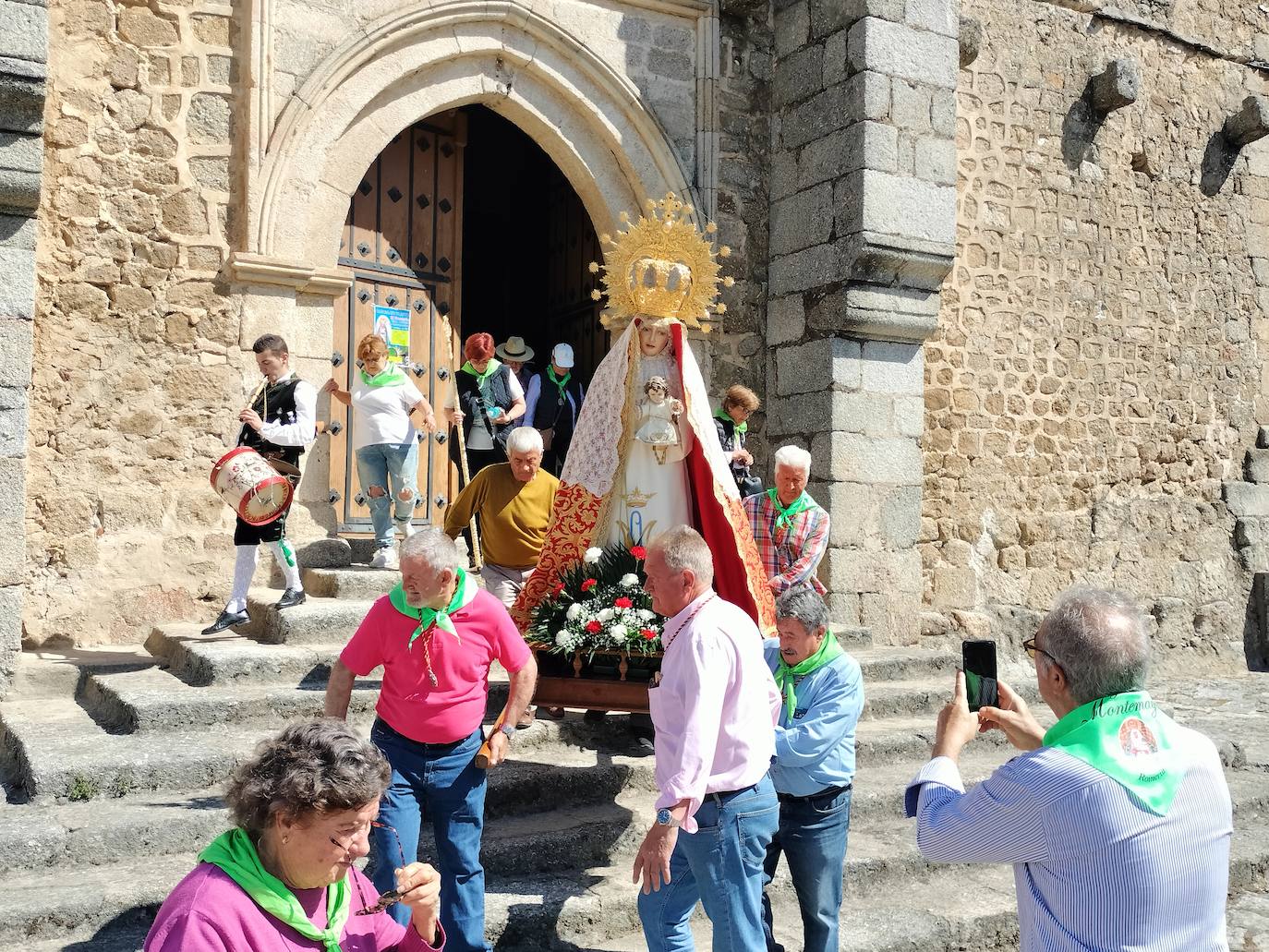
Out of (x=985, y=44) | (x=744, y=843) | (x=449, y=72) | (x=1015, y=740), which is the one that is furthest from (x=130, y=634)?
(x=985, y=44)

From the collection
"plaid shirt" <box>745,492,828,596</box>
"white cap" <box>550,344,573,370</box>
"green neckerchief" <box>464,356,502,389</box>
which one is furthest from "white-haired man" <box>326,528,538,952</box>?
"white cap" <box>550,344,573,370</box>

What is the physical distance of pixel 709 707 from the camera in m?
3.09

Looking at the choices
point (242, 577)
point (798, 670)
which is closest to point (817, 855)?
point (798, 670)

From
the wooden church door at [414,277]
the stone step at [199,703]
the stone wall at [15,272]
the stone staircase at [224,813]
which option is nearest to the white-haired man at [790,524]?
the stone staircase at [224,813]

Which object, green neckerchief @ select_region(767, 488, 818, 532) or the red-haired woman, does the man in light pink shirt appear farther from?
the red-haired woman

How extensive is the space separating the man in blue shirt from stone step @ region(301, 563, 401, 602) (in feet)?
9.94

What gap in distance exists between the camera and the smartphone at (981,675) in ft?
7.93

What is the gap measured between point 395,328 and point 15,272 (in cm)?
274

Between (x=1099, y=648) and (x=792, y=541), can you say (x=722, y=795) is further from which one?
(x=792, y=541)

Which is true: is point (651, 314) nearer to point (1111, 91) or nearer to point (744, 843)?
point (744, 843)

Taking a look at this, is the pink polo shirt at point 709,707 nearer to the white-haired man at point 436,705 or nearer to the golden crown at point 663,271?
the white-haired man at point 436,705

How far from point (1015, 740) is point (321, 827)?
1.37m

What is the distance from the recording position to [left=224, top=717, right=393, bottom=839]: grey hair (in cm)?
198

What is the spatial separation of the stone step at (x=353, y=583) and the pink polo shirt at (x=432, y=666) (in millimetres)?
2652
